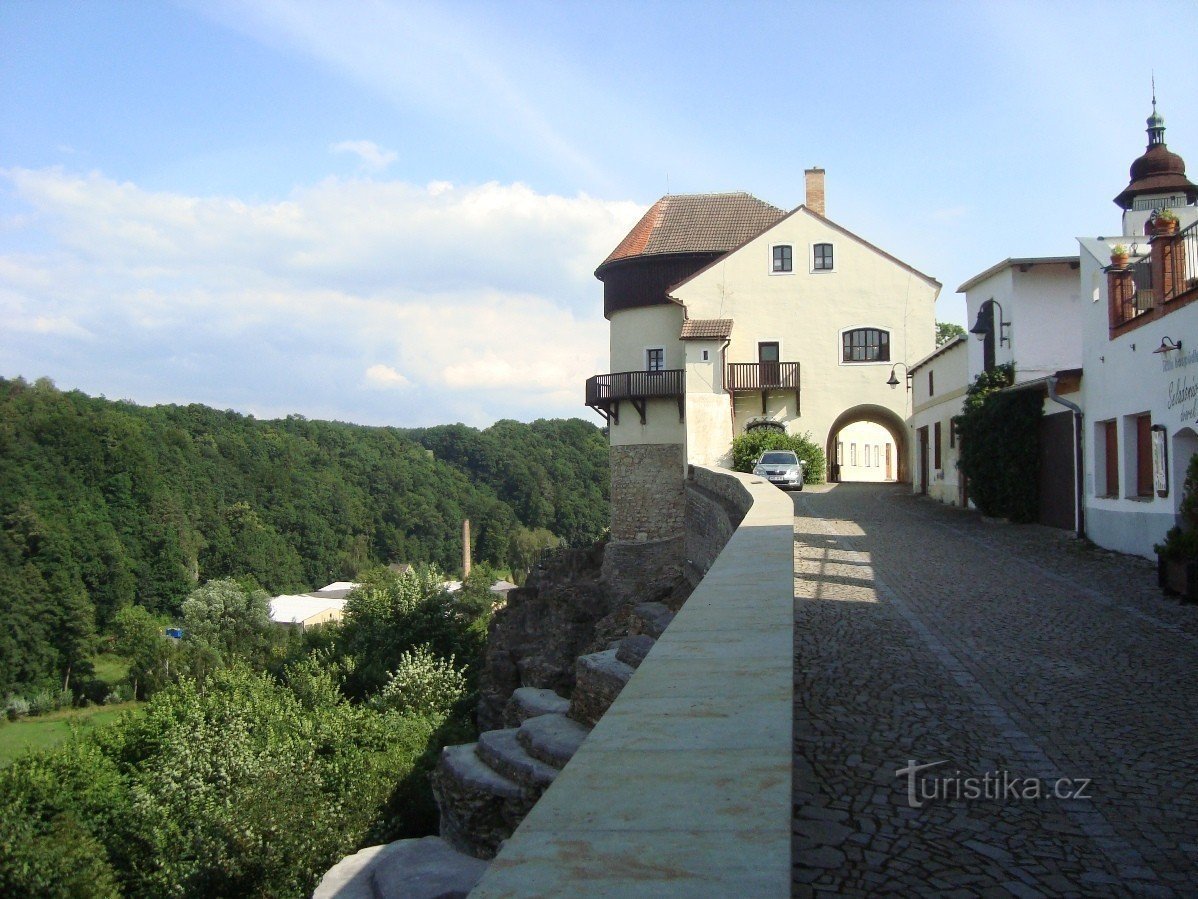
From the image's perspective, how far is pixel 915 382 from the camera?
34375 millimetres

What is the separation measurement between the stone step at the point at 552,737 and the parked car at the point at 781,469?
77.1 ft

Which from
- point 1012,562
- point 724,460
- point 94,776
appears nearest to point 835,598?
point 1012,562

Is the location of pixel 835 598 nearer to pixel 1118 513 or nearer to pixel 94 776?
pixel 1118 513

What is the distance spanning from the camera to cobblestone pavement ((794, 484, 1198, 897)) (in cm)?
383

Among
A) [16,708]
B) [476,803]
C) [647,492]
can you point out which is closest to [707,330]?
[647,492]

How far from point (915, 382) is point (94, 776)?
87.4 ft

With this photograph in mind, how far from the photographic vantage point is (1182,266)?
13.4 m

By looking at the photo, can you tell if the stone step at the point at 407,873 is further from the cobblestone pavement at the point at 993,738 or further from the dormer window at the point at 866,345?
the dormer window at the point at 866,345

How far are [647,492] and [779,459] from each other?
815 centimetres

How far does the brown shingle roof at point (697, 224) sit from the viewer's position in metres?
40.0

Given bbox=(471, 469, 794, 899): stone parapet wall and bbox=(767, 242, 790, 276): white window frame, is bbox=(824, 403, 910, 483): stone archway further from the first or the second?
bbox=(471, 469, 794, 899): stone parapet wall

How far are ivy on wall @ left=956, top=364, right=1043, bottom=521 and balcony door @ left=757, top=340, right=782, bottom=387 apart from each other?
46.8 feet

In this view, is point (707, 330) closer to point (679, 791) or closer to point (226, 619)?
point (679, 791)

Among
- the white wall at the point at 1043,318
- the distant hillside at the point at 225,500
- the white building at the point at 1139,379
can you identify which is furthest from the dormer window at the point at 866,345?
the distant hillside at the point at 225,500
